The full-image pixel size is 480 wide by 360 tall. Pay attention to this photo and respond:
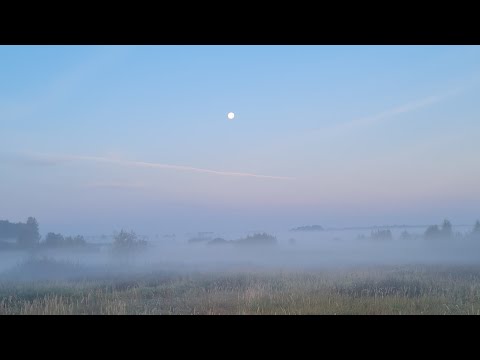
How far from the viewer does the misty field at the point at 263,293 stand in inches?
110

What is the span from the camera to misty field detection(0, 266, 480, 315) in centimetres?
280

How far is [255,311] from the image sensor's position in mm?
2758

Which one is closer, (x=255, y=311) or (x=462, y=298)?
(x=255, y=311)

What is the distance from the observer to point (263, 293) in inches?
119

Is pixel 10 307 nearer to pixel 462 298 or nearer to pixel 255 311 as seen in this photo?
pixel 255 311
